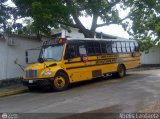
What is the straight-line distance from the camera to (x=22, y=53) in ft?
66.3

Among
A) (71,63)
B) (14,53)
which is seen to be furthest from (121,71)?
(14,53)

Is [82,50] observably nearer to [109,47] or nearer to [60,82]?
[60,82]

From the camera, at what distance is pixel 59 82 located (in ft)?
52.6

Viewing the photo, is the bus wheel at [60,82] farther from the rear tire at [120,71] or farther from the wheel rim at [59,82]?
the rear tire at [120,71]

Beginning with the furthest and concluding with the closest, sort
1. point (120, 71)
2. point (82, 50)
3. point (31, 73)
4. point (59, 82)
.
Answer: point (120, 71)
point (82, 50)
point (59, 82)
point (31, 73)

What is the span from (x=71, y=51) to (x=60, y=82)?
187 centimetres

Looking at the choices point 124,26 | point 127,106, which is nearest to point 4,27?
point 124,26

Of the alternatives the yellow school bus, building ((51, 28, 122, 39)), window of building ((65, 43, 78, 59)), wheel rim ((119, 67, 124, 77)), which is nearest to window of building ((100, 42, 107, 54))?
the yellow school bus

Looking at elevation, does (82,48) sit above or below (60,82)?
above

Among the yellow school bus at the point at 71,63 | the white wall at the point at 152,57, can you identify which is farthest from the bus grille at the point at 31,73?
the white wall at the point at 152,57

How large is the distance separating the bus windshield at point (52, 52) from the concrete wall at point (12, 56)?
2.86 metres

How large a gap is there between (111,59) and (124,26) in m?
4.55

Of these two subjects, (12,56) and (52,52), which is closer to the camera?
(52,52)

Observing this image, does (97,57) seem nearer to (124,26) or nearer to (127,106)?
(124,26)
